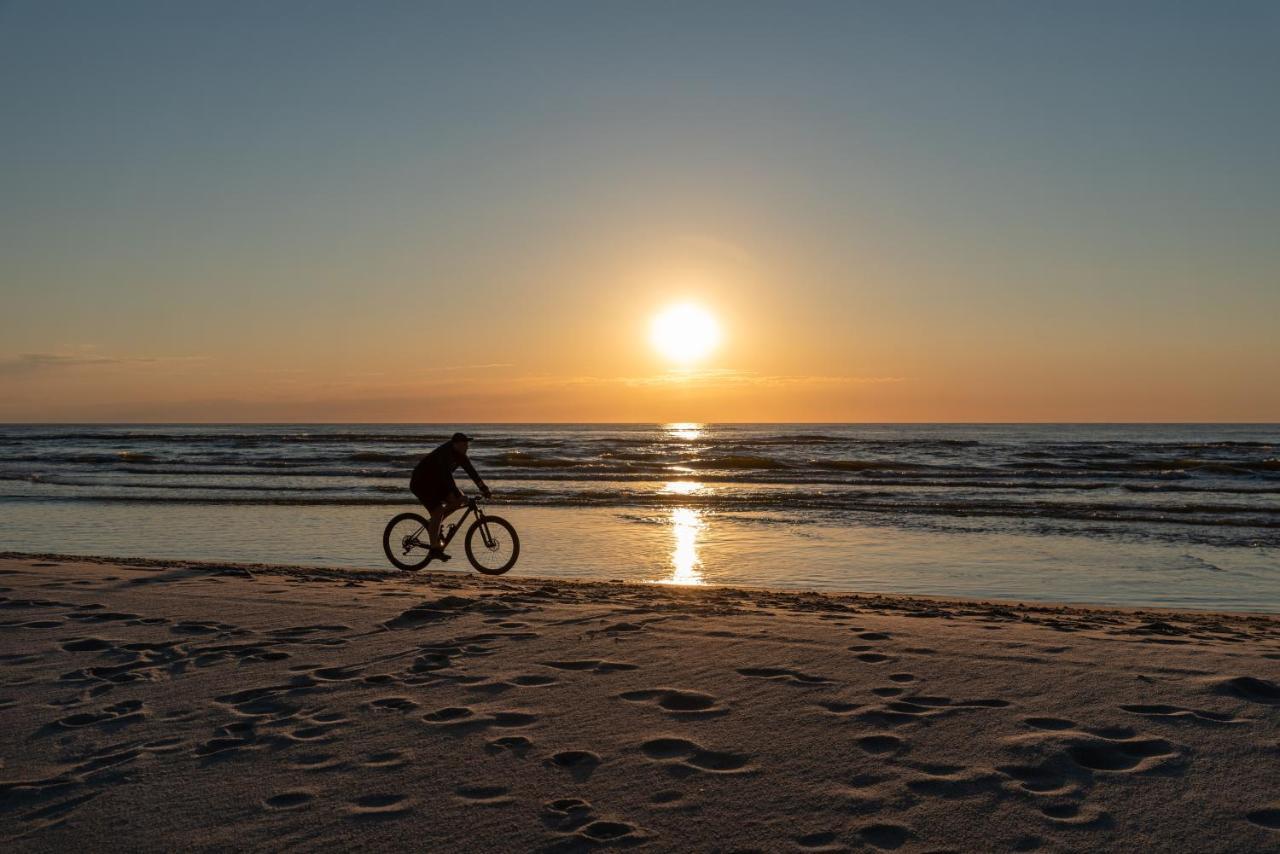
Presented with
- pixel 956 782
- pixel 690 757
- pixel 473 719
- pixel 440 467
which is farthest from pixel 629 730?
pixel 440 467

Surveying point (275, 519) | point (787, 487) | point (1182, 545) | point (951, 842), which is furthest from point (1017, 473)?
point (951, 842)

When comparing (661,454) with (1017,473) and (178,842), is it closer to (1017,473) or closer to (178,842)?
(1017,473)

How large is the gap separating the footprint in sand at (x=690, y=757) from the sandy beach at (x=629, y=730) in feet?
0.06

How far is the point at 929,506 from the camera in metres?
23.4

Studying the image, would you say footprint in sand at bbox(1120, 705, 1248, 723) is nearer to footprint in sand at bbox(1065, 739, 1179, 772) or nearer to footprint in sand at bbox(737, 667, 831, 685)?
footprint in sand at bbox(1065, 739, 1179, 772)

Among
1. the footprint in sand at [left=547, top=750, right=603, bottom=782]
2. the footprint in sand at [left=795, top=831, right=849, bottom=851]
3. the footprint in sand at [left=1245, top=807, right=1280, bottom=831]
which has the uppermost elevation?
the footprint in sand at [left=1245, top=807, right=1280, bottom=831]

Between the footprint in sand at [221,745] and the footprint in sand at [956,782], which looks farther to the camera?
the footprint in sand at [221,745]

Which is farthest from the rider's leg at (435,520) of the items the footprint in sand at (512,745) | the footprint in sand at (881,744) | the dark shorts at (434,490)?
the footprint in sand at (881,744)

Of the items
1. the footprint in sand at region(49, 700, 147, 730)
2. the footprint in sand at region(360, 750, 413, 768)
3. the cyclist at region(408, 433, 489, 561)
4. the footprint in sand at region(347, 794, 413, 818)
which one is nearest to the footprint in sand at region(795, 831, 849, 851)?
the footprint in sand at region(347, 794, 413, 818)

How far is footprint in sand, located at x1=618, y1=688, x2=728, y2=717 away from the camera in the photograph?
5.79m

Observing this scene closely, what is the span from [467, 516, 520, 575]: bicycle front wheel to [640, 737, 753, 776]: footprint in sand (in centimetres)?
825

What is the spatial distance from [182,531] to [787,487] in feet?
63.0

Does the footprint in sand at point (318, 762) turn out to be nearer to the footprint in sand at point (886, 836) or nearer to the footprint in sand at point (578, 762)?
the footprint in sand at point (578, 762)

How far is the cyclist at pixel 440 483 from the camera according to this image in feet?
41.8
